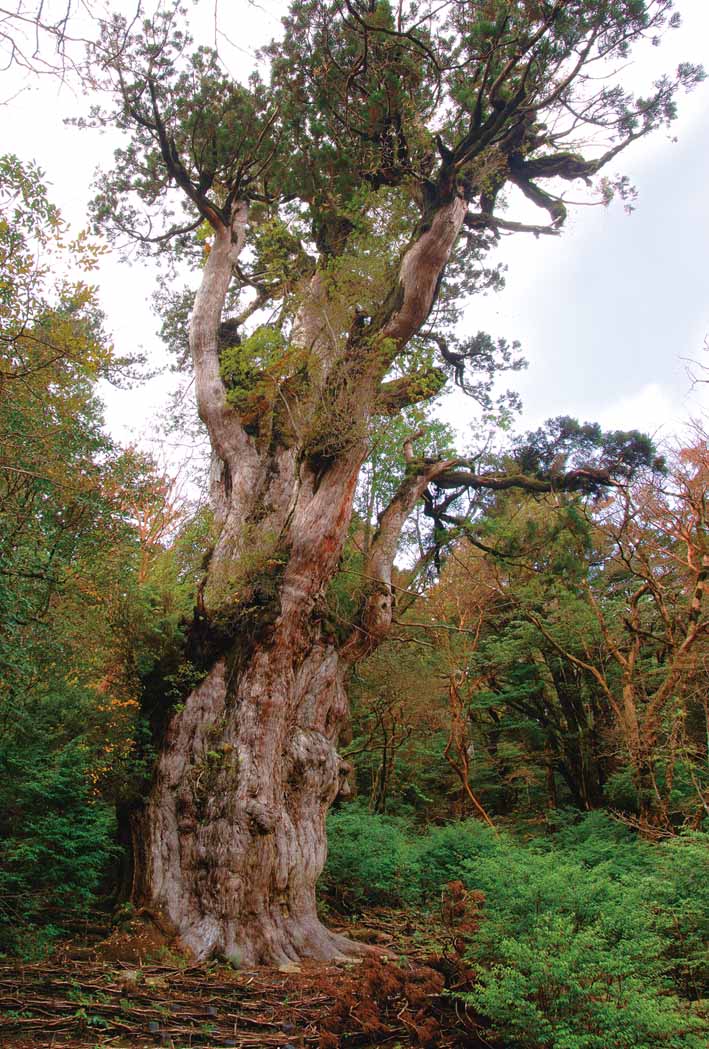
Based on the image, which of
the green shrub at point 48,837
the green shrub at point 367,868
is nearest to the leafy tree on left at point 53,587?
the green shrub at point 48,837

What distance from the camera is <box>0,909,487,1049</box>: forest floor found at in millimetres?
3730

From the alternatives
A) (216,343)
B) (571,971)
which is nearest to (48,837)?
(571,971)

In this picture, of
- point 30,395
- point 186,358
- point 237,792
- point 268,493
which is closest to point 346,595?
point 268,493

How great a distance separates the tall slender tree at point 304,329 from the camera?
5996 mm

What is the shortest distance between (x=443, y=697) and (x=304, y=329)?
25.1 ft

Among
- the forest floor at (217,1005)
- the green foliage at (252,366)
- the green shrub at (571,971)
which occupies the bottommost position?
the forest floor at (217,1005)

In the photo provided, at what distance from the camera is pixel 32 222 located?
4.87 meters

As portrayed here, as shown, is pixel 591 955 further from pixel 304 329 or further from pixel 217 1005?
pixel 304 329

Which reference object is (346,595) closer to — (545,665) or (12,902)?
(12,902)

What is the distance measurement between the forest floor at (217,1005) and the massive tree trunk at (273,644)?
66cm

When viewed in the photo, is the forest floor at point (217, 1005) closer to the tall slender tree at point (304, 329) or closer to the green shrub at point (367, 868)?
the tall slender tree at point (304, 329)

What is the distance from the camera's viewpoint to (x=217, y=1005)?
4.38 meters

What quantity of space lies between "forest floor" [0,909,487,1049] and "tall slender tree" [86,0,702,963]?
0.69 metres

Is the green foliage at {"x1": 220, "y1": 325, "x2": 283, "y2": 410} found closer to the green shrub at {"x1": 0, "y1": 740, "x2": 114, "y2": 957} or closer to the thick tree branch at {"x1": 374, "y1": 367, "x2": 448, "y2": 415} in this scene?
the thick tree branch at {"x1": 374, "y1": 367, "x2": 448, "y2": 415}
